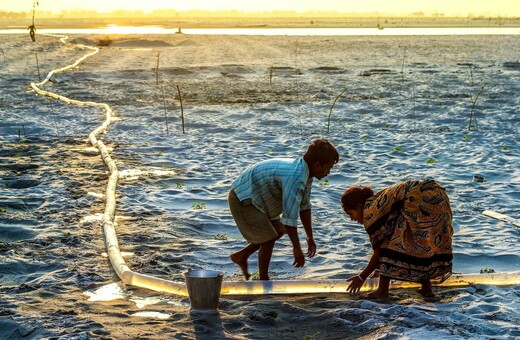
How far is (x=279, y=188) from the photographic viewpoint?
240 inches

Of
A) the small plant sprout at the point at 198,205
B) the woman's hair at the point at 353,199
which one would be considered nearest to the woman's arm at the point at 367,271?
the woman's hair at the point at 353,199

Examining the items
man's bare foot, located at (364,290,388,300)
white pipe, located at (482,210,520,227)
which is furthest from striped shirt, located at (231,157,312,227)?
white pipe, located at (482,210,520,227)

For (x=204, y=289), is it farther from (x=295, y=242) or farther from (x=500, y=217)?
(x=500, y=217)

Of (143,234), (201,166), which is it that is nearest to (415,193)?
A: (143,234)

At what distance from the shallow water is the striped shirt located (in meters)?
0.69

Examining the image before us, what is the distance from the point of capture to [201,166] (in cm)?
1144

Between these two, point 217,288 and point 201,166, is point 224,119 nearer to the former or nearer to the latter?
point 201,166

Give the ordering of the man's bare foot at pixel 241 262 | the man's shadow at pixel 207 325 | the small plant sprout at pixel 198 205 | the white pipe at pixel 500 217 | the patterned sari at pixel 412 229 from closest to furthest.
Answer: the man's shadow at pixel 207 325 < the patterned sari at pixel 412 229 < the man's bare foot at pixel 241 262 < the white pipe at pixel 500 217 < the small plant sprout at pixel 198 205

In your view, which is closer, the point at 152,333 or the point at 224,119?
the point at 152,333

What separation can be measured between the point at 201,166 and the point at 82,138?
3107 millimetres

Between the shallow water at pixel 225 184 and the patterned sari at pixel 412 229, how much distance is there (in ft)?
0.86

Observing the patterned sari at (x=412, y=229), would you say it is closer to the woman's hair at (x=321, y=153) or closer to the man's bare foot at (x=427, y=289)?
the man's bare foot at (x=427, y=289)

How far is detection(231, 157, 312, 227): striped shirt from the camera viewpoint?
587cm

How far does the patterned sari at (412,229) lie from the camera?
5836 millimetres
